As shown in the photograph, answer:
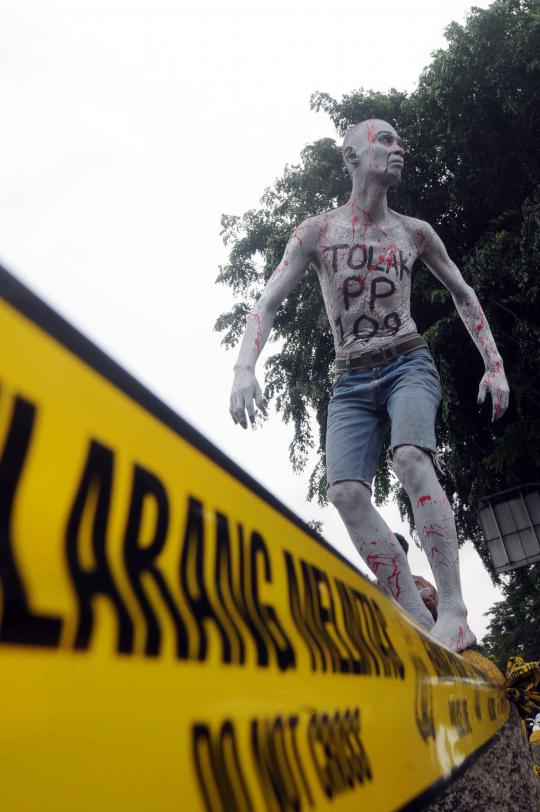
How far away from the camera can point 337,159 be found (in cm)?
1270

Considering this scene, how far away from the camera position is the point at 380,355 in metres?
2.73

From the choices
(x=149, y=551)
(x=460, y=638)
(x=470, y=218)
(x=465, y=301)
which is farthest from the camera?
(x=470, y=218)

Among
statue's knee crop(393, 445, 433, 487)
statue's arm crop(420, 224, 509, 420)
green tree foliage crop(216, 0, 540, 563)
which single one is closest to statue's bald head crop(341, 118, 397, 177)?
statue's arm crop(420, 224, 509, 420)

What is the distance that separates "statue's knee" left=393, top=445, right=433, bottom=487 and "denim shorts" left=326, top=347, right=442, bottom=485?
2 centimetres

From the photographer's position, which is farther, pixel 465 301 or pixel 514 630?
pixel 514 630

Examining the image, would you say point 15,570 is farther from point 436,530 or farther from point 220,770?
point 436,530

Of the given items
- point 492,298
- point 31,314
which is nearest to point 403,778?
point 31,314

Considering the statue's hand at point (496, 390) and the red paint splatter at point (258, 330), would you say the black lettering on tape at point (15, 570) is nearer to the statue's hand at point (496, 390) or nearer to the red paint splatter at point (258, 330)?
the red paint splatter at point (258, 330)

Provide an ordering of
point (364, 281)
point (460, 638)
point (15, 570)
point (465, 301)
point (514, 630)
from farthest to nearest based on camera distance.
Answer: point (514, 630) → point (465, 301) → point (364, 281) → point (460, 638) → point (15, 570)

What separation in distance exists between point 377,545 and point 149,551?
2.20m

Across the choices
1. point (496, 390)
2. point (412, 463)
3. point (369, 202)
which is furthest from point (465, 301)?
point (412, 463)

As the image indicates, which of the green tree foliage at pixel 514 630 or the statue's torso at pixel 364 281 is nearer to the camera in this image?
the statue's torso at pixel 364 281

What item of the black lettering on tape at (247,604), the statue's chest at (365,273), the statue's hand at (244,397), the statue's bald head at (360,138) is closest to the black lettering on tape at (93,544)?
the black lettering on tape at (247,604)

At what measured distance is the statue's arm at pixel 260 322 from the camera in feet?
7.99
